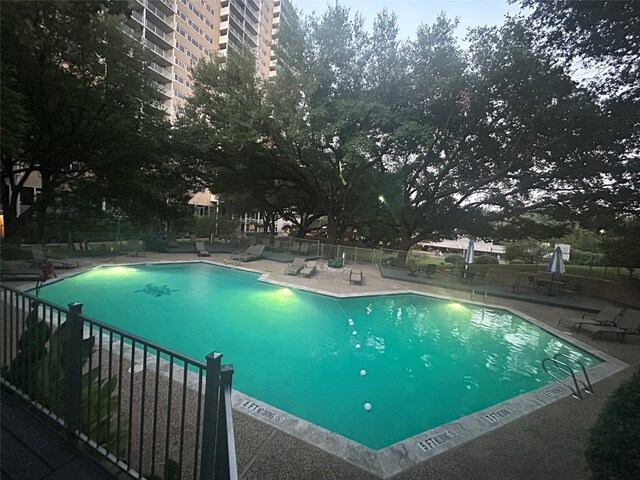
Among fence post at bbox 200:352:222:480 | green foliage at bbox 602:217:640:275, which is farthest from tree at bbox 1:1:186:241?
green foliage at bbox 602:217:640:275

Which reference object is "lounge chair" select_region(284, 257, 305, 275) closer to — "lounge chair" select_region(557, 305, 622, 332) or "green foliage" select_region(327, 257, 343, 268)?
"green foliage" select_region(327, 257, 343, 268)

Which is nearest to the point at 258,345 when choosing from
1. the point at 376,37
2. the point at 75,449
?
the point at 75,449

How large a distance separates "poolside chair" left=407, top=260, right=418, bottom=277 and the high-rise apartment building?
1088 inches

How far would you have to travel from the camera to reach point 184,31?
135 ft

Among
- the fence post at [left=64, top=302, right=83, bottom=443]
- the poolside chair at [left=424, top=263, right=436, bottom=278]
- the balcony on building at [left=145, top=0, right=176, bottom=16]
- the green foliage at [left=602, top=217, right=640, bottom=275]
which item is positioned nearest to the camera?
the fence post at [left=64, top=302, right=83, bottom=443]

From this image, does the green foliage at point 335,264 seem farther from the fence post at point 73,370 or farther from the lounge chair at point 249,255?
the fence post at point 73,370

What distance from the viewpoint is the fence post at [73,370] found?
2.78 metres

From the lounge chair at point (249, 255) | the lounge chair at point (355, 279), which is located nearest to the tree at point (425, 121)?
the lounge chair at point (355, 279)

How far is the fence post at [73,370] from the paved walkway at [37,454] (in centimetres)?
17

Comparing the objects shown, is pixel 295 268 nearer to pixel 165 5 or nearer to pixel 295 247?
pixel 295 247

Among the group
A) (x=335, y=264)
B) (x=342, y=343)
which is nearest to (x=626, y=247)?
(x=335, y=264)

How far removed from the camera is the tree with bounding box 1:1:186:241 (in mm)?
10570

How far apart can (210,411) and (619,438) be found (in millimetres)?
3621

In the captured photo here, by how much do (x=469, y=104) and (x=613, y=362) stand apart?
44.2ft
